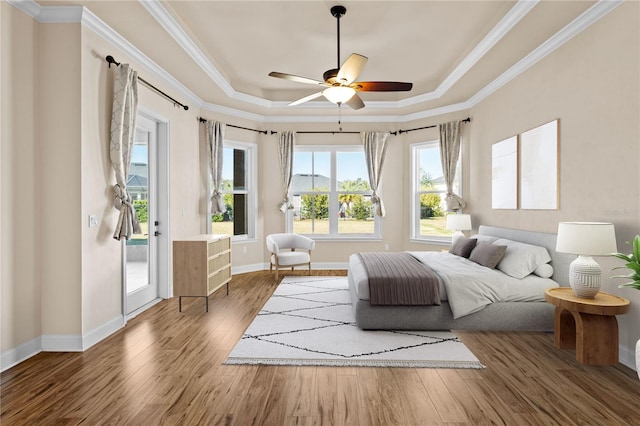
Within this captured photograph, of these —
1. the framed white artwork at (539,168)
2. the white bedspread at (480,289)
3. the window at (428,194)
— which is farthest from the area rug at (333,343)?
the window at (428,194)

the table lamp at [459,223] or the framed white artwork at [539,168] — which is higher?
the framed white artwork at [539,168]

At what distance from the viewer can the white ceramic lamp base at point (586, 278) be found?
9.09 ft

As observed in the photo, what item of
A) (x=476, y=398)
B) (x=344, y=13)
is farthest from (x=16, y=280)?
(x=344, y=13)

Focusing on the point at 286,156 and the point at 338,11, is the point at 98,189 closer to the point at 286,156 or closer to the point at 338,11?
the point at 338,11

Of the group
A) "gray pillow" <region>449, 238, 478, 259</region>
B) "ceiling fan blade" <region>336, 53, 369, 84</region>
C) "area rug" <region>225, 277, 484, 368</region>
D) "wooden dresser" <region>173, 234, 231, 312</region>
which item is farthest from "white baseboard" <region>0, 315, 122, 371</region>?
"gray pillow" <region>449, 238, 478, 259</region>

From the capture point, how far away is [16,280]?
2867 millimetres

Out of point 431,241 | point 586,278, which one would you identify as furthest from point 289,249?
point 586,278

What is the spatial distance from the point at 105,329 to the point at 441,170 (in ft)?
18.0

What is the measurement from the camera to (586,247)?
107 inches

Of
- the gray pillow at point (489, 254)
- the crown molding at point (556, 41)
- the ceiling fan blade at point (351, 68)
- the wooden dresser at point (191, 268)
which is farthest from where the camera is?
the wooden dresser at point (191, 268)

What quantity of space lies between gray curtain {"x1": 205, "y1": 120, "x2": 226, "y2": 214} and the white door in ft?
4.11

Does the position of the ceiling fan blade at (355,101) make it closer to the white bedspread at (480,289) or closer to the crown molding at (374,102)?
the crown molding at (374,102)

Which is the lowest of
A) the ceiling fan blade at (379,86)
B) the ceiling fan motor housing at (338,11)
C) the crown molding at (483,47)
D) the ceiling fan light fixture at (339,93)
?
the ceiling fan light fixture at (339,93)

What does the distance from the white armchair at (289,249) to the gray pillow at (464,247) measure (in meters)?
2.40
